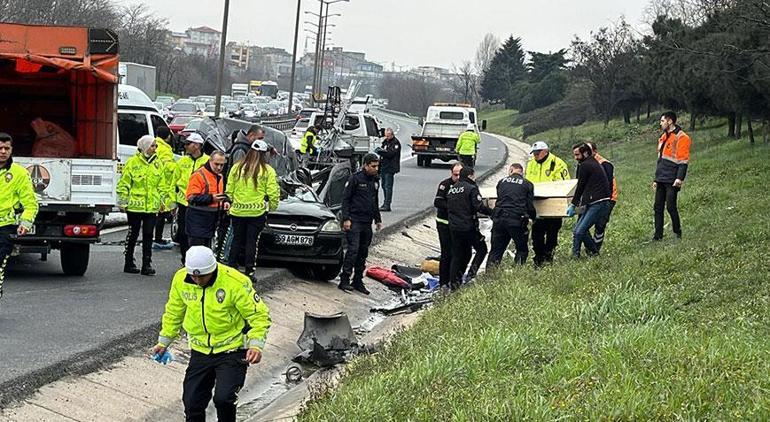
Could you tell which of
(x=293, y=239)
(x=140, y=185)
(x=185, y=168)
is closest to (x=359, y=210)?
(x=293, y=239)

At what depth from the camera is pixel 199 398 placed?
823cm

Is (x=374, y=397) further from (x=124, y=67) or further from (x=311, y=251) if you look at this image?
(x=124, y=67)

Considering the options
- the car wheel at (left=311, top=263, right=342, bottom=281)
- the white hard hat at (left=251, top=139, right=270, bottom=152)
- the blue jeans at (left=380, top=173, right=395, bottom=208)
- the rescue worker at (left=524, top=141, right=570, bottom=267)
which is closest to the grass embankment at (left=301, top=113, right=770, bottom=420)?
the rescue worker at (left=524, top=141, right=570, bottom=267)

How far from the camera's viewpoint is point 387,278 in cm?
1864

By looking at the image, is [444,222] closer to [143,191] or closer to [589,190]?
[589,190]

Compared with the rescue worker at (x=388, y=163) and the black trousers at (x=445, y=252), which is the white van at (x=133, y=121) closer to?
the rescue worker at (x=388, y=163)

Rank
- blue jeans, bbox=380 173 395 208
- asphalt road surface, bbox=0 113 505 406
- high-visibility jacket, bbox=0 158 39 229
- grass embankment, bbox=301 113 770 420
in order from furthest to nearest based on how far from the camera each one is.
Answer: blue jeans, bbox=380 173 395 208
high-visibility jacket, bbox=0 158 39 229
asphalt road surface, bbox=0 113 505 406
grass embankment, bbox=301 113 770 420

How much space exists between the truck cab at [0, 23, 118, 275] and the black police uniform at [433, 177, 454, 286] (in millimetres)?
4266

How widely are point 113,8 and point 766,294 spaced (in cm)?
7448

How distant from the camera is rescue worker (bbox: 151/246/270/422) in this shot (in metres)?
8.04

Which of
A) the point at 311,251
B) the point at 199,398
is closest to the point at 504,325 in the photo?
the point at 199,398

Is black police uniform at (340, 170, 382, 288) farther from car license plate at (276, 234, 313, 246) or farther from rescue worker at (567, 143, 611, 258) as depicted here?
rescue worker at (567, 143, 611, 258)

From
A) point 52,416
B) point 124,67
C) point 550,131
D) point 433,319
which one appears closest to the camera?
point 52,416

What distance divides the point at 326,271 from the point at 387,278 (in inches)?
66.8
